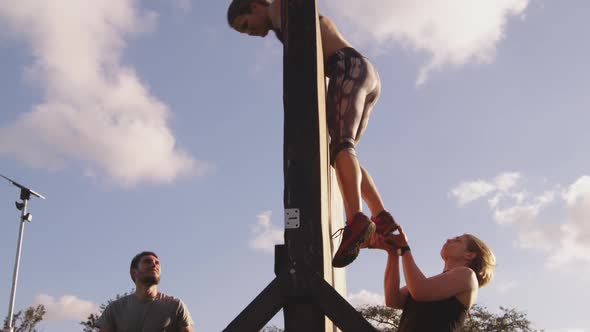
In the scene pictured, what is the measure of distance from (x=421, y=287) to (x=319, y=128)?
2.72 feet

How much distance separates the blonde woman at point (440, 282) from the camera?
8.34 ft

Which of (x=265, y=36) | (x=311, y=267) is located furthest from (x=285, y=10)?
(x=311, y=267)

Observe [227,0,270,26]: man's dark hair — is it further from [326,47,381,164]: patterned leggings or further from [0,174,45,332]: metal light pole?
[0,174,45,332]: metal light pole

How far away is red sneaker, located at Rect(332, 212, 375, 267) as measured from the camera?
2484 millimetres

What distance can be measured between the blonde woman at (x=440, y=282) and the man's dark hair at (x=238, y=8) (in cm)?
137

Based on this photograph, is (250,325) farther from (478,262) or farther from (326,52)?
(326,52)

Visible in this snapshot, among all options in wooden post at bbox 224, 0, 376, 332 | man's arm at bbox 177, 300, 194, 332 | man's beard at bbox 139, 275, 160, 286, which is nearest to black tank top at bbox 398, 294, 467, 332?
wooden post at bbox 224, 0, 376, 332

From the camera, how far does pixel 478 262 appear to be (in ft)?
9.31

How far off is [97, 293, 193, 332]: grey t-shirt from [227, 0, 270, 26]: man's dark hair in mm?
2177

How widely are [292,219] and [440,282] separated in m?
0.71

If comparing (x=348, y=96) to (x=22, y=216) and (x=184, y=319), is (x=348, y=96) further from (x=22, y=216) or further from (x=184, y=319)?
(x=22, y=216)

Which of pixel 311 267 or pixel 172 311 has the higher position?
pixel 172 311

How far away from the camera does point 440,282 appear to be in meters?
2.57

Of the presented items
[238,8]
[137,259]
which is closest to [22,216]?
[137,259]
